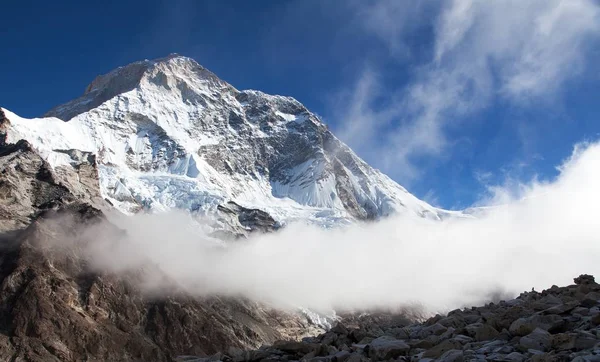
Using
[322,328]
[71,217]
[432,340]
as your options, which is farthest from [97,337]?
[432,340]

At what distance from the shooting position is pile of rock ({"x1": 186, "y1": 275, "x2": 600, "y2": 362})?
1042 cm

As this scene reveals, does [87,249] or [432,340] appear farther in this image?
[87,249]

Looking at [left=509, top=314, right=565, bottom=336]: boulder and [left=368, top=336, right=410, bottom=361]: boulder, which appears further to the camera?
[left=368, top=336, right=410, bottom=361]: boulder

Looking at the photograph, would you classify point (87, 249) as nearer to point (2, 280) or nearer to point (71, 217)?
point (71, 217)

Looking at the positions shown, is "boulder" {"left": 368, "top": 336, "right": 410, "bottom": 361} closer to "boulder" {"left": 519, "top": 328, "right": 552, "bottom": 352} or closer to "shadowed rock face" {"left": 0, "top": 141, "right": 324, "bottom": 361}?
"boulder" {"left": 519, "top": 328, "right": 552, "bottom": 352}

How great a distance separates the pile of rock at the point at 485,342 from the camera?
34.2ft

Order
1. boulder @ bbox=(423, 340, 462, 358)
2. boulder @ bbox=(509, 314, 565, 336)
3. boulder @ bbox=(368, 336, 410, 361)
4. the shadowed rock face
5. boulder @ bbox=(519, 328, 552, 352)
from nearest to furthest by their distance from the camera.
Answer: boulder @ bbox=(519, 328, 552, 352)
boulder @ bbox=(423, 340, 462, 358)
boulder @ bbox=(509, 314, 565, 336)
boulder @ bbox=(368, 336, 410, 361)
the shadowed rock face

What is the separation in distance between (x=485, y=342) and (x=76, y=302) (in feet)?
380

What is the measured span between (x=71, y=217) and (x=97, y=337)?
154ft

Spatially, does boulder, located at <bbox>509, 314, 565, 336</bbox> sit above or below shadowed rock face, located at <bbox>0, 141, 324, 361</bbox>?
below

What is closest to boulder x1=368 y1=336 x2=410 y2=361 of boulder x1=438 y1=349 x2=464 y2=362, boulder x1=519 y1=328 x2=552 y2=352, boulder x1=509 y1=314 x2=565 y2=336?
boulder x1=438 y1=349 x2=464 y2=362

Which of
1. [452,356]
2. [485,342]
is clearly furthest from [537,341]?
[452,356]

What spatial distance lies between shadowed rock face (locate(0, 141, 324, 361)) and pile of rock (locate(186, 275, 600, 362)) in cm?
9415

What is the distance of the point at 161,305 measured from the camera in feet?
424
